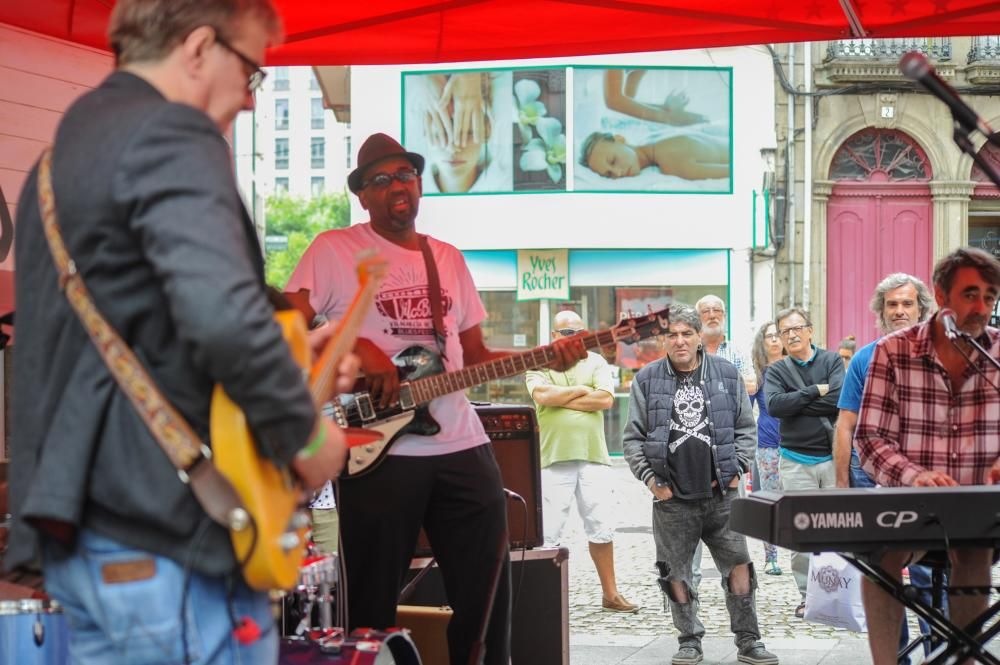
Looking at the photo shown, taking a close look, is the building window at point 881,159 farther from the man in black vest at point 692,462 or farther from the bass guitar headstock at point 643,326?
the bass guitar headstock at point 643,326

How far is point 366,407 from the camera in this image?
14.9 ft

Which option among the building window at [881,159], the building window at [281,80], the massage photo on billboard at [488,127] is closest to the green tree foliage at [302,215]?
the building window at [281,80]

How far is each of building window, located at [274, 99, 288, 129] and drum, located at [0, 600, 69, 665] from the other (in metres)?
101

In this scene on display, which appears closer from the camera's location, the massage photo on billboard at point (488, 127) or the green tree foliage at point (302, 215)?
the massage photo on billboard at point (488, 127)

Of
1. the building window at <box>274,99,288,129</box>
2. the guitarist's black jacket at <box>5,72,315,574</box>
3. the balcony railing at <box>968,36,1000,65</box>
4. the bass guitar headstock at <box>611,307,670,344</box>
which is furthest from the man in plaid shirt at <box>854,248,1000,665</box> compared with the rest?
the building window at <box>274,99,288,129</box>

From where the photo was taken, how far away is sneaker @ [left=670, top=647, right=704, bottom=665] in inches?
267

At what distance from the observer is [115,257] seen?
7.25ft

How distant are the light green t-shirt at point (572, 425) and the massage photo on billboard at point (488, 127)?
12.0 m

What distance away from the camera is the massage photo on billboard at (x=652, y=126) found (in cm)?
2125

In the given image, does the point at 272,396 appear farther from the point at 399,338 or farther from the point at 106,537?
the point at 399,338

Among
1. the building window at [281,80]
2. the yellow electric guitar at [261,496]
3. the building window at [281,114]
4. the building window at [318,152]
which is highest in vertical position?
the building window at [281,80]

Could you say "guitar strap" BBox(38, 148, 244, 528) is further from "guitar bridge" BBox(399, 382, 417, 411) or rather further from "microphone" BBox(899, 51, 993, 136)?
"guitar bridge" BBox(399, 382, 417, 411)

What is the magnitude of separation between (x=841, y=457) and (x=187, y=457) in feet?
15.8

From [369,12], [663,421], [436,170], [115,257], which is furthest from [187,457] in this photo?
[436,170]
